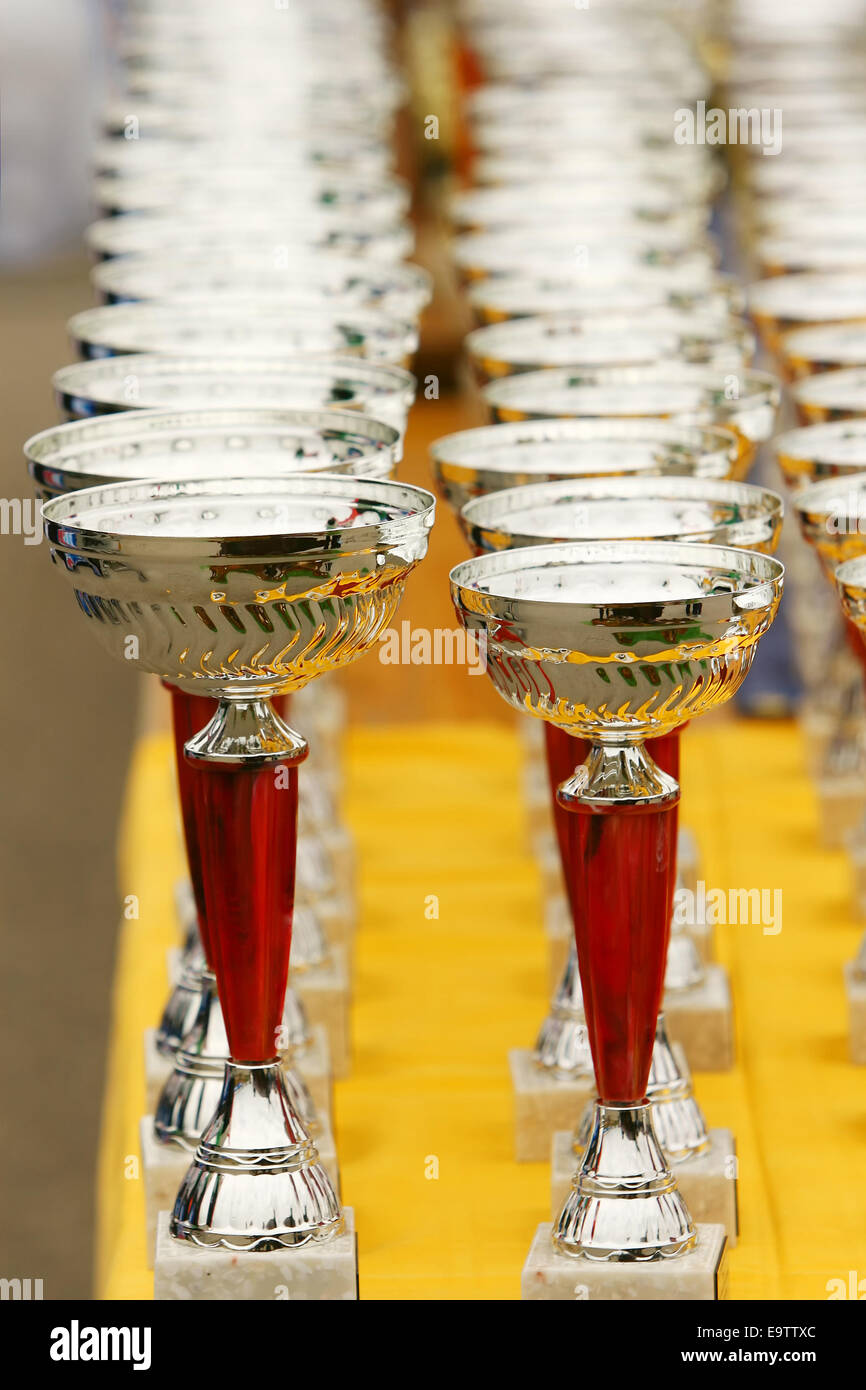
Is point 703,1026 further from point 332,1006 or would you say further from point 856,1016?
point 332,1006

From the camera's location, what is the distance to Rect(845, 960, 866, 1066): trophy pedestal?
151 cm

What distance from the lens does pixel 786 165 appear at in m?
2.69

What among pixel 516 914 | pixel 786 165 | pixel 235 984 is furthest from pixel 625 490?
pixel 786 165

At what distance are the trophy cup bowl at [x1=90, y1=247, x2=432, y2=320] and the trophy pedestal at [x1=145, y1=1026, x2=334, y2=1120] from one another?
58 centimetres

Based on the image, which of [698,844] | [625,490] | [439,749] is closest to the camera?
[625,490]

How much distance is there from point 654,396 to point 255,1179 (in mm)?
609

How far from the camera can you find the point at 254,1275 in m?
1.19

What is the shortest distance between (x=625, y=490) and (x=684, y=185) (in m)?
1.24

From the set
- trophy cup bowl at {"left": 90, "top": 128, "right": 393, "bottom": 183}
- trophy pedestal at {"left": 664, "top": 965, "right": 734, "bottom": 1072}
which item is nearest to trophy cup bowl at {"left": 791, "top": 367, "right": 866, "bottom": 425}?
trophy pedestal at {"left": 664, "top": 965, "right": 734, "bottom": 1072}

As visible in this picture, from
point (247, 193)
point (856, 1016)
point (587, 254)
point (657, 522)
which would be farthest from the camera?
point (247, 193)

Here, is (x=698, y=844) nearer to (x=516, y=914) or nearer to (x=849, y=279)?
(x=516, y=914)

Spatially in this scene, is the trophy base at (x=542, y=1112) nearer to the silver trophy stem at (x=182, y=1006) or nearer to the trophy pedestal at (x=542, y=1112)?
the trophy pedestal at (x=542, y=1112)
